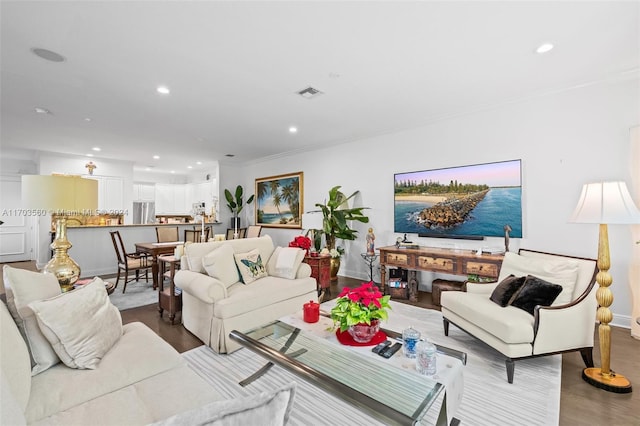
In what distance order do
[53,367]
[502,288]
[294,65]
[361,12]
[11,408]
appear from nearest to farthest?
1. [11,408]
2. [53,367]
3. [361,12]
4. [502,288]
5. [294,65]

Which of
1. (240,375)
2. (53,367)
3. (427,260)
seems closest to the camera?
(53,367)

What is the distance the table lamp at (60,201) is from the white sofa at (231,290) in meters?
1.00

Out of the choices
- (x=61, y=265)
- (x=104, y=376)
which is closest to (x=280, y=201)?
(x=61, y=265)

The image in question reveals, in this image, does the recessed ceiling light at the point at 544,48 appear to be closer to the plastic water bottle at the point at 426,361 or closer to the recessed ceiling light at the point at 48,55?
the plastic water bottle at the point at 426,361

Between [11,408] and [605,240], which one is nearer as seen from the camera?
[11,408]

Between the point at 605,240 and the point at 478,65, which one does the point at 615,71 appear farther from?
the point at 605,240

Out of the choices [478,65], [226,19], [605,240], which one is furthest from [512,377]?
[226,19]

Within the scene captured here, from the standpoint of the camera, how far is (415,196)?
15.2 feet

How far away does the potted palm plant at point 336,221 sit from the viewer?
5.08 meters

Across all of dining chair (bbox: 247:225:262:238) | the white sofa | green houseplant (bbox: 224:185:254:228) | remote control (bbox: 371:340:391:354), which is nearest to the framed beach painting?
dining chair (bbox: 247:225:262:238)

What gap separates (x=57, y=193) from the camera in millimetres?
2156

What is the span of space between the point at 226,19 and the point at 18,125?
4.77 meters

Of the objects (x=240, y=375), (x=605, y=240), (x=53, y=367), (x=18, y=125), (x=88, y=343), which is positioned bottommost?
(x=240, y=375)

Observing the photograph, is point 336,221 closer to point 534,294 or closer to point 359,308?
point 534,294
